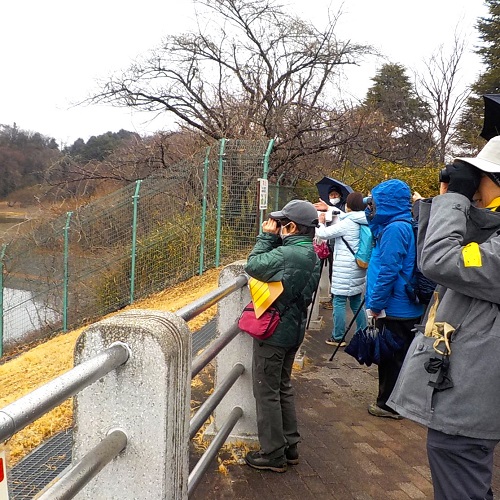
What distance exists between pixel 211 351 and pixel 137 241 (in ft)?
28.6

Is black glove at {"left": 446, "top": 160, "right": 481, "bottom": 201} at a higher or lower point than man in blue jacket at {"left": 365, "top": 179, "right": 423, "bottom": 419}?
higher

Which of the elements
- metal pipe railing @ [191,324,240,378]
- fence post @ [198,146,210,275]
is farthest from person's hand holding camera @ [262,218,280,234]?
fence post @ [198,146,210,275]

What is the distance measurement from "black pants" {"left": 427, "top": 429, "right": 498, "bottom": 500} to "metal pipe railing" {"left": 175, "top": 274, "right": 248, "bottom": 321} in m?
1.13

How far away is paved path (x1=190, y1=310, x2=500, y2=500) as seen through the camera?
3314 mm

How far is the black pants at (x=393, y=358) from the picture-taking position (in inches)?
181

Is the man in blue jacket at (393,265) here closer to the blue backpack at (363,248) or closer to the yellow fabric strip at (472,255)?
the blue backpack at (363,248)

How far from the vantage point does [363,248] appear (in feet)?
21.1

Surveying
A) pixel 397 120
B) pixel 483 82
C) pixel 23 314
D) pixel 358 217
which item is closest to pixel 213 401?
pixel 358 217

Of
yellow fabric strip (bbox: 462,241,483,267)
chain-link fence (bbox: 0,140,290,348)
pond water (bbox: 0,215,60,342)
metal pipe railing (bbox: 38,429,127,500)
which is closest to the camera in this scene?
metal pipe railing (bbox: 38,429,127,500)

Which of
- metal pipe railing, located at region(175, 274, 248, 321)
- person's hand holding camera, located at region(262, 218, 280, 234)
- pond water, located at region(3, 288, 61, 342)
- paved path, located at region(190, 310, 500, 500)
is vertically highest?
person's hand holding camera, located at region(262, 218, 280, 234)

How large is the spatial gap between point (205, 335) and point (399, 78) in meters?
27.9

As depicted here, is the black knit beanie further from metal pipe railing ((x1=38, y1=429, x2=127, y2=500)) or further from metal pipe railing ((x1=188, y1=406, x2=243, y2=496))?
metal pipe railing ((x1=188, y1=406, x2=243, y2=496))

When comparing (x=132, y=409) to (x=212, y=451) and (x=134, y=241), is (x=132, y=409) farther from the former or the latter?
(x=134, y=241)

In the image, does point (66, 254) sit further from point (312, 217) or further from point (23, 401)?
point (23, 401)
